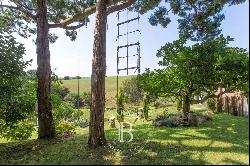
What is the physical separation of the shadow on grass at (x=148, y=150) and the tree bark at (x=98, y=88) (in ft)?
1.64

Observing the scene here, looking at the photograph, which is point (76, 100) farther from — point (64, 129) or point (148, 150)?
point (148, 150)

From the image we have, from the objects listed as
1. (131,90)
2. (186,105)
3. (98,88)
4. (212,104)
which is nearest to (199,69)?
(186,105)

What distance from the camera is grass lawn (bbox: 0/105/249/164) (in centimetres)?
1142

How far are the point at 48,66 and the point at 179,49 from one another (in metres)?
6.73

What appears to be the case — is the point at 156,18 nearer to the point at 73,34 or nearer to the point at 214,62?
the point at 214,62

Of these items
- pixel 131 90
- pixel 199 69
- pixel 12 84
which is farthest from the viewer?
pixel 131 90

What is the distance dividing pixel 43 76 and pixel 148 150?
7004 mm

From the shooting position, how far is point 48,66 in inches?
695

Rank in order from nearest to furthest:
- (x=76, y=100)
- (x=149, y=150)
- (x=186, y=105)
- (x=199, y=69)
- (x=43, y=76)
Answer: (x=149, y=150)
(x=43, y=76)
(x=199, y=69)
(x=186, y=105)
(x=76, y=100)

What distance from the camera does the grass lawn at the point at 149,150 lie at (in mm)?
11422

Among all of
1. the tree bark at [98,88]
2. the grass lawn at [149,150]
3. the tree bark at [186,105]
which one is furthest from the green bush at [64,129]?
the tree bark at [98,88]

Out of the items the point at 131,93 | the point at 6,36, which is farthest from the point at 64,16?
the point at 131,93

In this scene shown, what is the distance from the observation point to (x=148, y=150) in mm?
12883

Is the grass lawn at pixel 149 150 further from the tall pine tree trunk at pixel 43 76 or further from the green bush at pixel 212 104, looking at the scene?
the green bush at pixel 212 104
